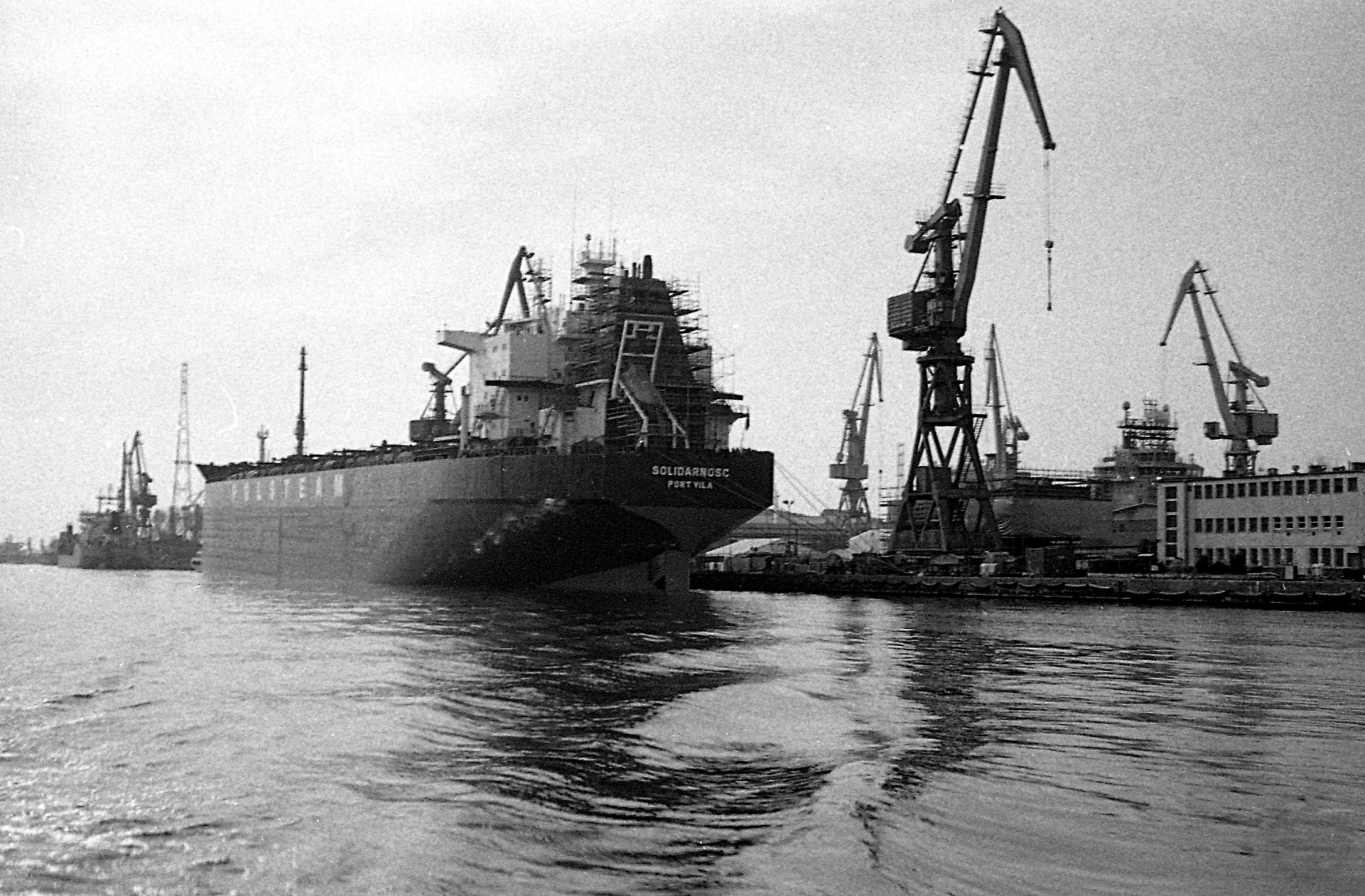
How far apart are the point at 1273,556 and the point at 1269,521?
141 centimetres

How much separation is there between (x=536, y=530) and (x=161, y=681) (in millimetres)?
19254

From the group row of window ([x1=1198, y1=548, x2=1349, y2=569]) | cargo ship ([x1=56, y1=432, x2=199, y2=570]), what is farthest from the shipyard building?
cargo ship ([x1=56, y1=432, x2=199, y2=570])

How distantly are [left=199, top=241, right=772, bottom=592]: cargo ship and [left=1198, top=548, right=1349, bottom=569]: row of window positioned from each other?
23.0 metres

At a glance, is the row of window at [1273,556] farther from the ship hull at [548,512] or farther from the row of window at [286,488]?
the row of window at [286,488]

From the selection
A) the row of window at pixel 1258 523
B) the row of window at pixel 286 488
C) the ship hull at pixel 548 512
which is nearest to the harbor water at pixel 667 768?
the ship hull at pixel 548 512

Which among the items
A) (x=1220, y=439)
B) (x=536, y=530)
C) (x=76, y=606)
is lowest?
(x=76, y=606)

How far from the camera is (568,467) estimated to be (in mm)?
35875

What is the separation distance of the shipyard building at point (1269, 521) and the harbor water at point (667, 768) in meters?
25.3

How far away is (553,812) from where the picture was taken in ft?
34.1

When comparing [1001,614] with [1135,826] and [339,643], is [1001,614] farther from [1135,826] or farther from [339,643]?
[1135,826]

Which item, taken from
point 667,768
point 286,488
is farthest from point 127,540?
point 667,768

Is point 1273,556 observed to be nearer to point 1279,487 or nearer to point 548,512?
point 1279,487

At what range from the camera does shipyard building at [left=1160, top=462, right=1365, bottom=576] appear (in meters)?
46.4

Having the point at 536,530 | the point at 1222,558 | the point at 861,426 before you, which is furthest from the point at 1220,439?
the point at 536,530
